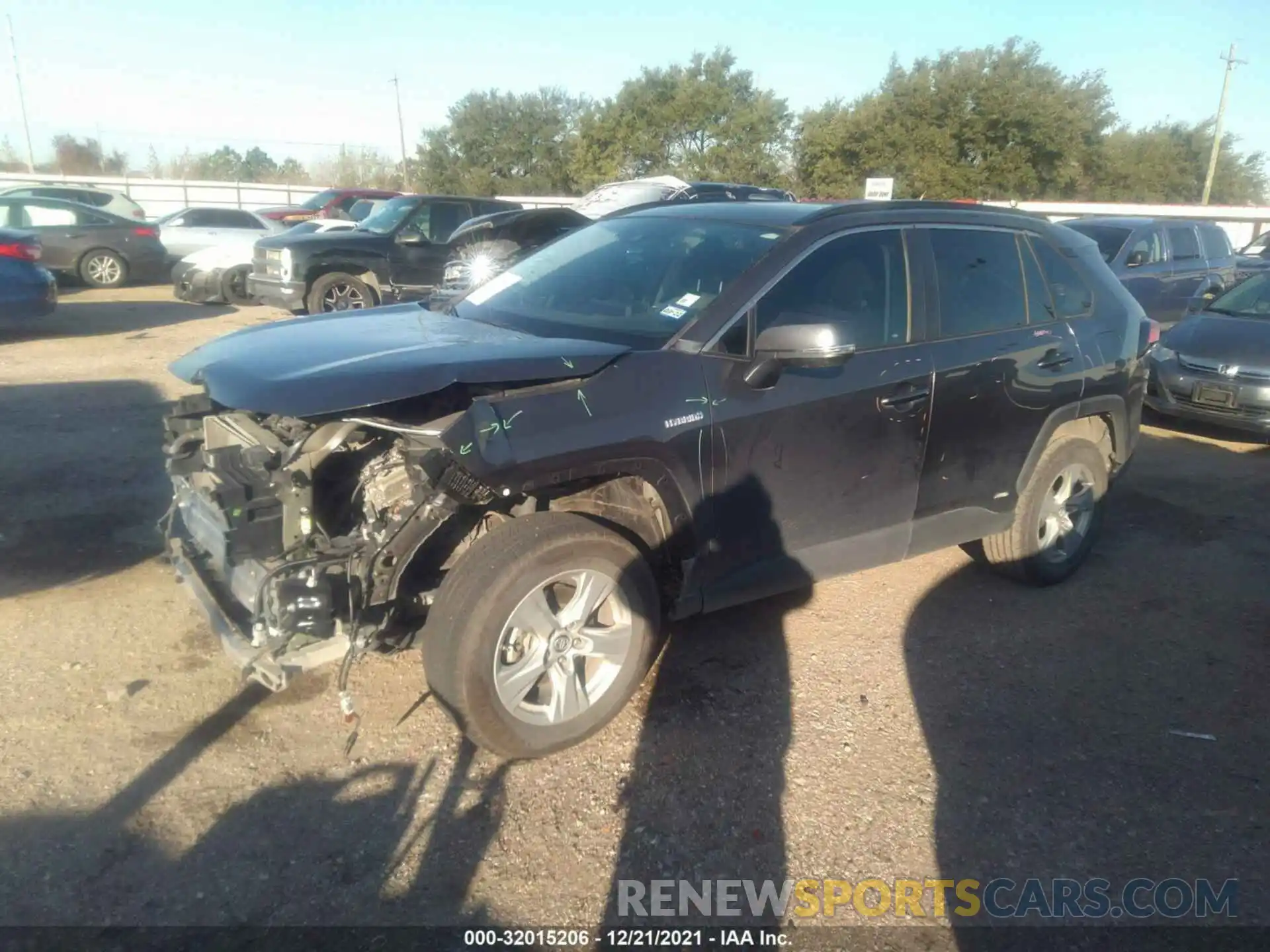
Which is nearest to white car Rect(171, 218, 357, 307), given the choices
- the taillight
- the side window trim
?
the taillight

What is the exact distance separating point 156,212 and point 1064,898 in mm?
36363

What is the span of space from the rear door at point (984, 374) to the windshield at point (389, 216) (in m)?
9.78

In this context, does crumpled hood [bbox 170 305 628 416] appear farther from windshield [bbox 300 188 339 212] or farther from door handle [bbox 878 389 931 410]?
windshield [bbox 300 188 339 212]

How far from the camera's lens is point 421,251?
1259 centimetres

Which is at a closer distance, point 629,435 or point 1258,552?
point 629,435

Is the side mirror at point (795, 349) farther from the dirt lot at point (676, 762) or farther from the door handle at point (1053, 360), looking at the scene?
the door handle at point (1053, 360)

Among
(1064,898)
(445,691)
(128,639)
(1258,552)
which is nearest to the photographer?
(1064,898)

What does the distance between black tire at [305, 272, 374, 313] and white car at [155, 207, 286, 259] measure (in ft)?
20.5

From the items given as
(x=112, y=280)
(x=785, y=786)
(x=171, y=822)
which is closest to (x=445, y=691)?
(x=171, y=822)

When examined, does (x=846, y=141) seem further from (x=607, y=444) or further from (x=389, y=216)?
(x=607, y=444)

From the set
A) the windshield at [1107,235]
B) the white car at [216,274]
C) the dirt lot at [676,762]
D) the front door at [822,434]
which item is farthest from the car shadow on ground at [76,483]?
the windshield at [1107,235]

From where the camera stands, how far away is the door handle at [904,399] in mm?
3939

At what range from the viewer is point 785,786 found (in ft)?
10.9

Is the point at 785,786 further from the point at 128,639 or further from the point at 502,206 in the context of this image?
the point at 502,206
